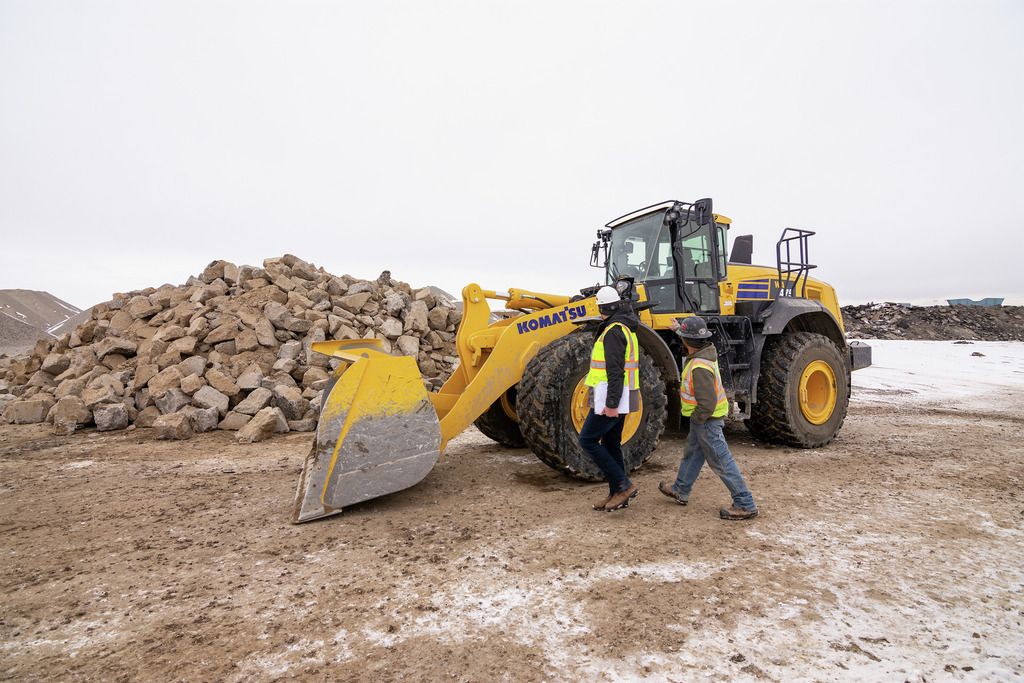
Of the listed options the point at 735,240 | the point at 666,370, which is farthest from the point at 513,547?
the point at 735,240

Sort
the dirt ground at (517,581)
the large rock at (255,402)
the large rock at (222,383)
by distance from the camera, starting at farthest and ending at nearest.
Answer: the large rock at (222,383) → the large rock at (255,402) → the dirt ground at (517,581)

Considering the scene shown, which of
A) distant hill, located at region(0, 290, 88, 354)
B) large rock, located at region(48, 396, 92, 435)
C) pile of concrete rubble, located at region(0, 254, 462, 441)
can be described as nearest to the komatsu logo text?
pile of concrete rubble, located at region(0, 254, 462, 441)

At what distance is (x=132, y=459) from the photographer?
20.3ft

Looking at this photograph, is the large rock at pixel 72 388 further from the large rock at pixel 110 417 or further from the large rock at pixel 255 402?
the large rock at pixel 255 402

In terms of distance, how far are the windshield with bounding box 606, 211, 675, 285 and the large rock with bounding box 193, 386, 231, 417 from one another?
569cm

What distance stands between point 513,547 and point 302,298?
8252mm

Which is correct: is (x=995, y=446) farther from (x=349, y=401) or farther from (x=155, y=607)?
(x=155, y=607)

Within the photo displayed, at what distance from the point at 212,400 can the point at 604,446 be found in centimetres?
628

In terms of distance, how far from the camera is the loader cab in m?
5.81

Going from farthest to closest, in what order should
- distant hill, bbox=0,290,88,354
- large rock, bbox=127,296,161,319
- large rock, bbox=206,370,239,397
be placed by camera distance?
distant hill, bbox=0,290,88,354
large rock, bbox=127,296,161,319
large rock, bbox=206,370,239,397

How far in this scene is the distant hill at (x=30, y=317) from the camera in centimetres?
2906

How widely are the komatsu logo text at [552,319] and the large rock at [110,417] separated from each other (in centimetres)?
663

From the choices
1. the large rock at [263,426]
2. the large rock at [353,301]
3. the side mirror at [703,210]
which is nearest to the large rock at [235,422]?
the large rock at [263,426]

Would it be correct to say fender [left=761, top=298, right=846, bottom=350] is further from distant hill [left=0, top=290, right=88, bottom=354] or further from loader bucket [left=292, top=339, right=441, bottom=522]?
distant hill [left=0, top=290, right=88, bottom=354]
